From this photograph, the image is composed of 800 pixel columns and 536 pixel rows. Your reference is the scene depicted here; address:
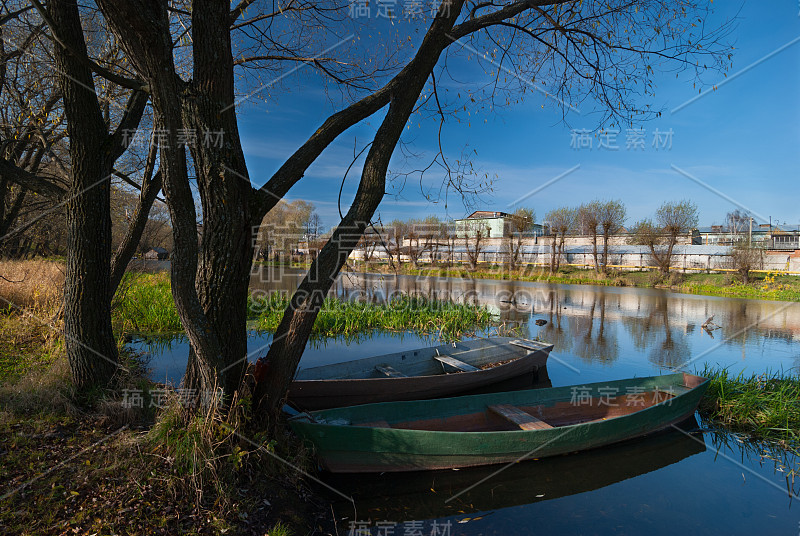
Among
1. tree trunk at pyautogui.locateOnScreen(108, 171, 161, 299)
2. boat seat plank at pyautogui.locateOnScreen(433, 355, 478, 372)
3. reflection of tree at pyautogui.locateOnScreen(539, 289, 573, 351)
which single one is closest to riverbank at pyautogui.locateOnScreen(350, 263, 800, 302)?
reflection of tree at pyautogui.locateOnScreen(539, 289, 573, 351)

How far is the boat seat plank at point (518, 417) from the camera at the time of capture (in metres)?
5.06

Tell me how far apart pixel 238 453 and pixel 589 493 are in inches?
146

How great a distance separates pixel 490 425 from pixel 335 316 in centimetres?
699

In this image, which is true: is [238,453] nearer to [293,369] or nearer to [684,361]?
[293,369]

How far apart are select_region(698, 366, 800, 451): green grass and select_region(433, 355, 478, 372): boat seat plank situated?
12.1ft

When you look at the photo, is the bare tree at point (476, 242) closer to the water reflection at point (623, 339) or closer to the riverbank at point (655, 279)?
the riverbank at point (655, 279)

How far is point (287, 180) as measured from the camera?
3.92 meters

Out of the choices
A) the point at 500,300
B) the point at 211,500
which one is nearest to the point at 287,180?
the point at 211,500

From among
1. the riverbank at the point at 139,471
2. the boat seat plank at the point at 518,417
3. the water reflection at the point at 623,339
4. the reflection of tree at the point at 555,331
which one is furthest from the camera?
the reflection of tree at the point at 555,331

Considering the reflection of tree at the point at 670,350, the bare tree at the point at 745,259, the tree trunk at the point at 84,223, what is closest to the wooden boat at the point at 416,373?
the tree trunk at the point at 84,223

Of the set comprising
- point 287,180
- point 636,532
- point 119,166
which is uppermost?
point 119,166

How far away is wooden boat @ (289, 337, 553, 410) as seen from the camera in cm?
600

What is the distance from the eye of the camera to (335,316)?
11820 mm

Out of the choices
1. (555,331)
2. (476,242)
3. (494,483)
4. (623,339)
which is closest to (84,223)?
(494,483)
